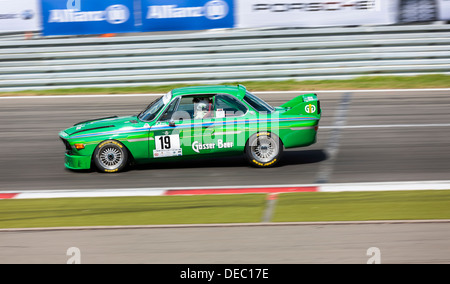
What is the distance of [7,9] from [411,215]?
1337cm

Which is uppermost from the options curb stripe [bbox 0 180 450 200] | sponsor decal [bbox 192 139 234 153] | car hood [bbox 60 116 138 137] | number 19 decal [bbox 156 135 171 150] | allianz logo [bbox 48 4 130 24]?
allianz logo [bbox 48 4 130 24]

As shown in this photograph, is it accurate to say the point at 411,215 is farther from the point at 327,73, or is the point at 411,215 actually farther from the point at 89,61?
the point at 89,61

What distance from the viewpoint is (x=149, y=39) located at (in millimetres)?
16703

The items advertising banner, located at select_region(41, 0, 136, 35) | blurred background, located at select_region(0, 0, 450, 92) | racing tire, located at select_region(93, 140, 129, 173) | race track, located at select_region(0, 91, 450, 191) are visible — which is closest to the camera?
race track, located at select_region(0, 91, 450, 191)

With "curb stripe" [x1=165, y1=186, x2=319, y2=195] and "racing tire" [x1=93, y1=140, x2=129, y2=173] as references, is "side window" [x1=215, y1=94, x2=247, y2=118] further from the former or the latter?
"racing tire" [x1=93, y1=140, x2=129, y2=173]

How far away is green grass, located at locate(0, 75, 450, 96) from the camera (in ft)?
53.5

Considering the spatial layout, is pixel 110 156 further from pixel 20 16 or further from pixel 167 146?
pixel 20 16

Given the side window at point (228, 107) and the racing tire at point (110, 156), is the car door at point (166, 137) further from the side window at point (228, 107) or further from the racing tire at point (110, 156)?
the side window at point (228, 107)

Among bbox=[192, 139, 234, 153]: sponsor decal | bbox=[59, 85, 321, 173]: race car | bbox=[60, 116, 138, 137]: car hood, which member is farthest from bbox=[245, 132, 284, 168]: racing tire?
bbox=[60, 116, 138, 137]: car hood

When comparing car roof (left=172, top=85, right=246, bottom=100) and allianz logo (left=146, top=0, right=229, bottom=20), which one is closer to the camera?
car roof (left=172, top=85, right=246, bottom=100)

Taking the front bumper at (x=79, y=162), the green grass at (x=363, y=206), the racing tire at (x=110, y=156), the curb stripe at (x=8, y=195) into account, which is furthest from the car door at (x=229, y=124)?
the curb stripe at (x=8, y=195)

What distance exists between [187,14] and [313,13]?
3367 mm

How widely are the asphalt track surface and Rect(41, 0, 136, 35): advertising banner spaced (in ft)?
6.94

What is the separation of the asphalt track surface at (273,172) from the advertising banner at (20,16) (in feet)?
7.10
